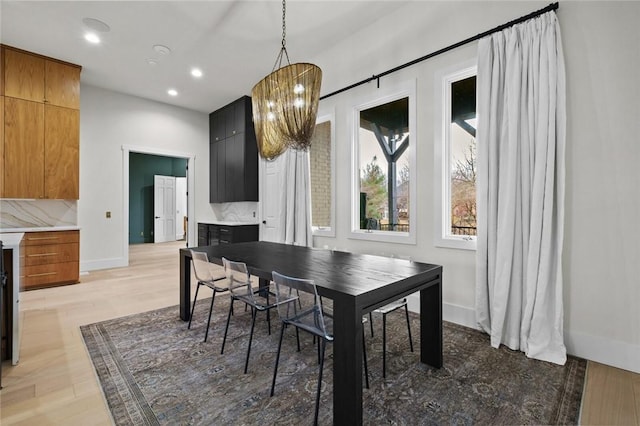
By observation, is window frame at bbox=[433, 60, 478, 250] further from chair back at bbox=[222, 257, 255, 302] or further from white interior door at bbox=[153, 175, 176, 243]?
white interior door at bbox=[153, 175, 176, 243]

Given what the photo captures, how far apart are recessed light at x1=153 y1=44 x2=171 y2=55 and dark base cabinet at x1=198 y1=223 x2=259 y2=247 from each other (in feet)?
9.36

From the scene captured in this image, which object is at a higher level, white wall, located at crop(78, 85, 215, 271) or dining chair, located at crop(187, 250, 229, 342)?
white wall, located at crop(78, 85, 215, 271)

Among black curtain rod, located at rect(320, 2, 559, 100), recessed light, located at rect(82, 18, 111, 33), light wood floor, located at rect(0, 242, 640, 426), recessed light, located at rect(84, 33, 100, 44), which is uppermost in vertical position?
recessed light, located at rect(84, 33, 100, 44)

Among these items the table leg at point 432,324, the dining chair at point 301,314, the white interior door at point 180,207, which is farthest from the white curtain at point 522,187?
the white interior door at point 180,207

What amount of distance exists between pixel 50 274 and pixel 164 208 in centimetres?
561

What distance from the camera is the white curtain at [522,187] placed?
2.26m

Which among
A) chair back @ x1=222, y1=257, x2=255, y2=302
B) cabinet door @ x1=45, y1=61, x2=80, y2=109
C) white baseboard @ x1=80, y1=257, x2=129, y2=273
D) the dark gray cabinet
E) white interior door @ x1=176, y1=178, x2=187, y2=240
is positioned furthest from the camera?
white interior door @ x1=176, y1=178, x2=187, y2=240

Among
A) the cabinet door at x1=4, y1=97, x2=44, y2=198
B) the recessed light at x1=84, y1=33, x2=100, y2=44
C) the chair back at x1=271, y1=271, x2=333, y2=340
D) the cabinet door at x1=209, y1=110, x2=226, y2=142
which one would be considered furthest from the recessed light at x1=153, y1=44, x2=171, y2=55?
the chair back at x1=271, y1=271, x2=333, y2=340

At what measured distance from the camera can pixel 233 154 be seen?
604 cm

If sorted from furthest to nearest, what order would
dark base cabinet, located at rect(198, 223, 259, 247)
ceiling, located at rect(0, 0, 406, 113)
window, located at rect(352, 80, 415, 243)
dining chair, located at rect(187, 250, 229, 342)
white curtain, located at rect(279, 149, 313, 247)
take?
dark base cabinet, located at rect(198, 223, 259, 247)
white curtain, located at rect(279, 149, 313, 247)
window, located at rect(352, 80, 415, 243)
ceiling, located at rect(0, 0, 406, 113)
dining chair, located at rect(187, 250, 229, 342)

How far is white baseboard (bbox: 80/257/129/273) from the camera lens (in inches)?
203

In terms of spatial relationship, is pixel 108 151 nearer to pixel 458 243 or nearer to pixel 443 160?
pixel 443 160

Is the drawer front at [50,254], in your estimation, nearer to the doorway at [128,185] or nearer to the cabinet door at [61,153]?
the cabinet door at [61,153]

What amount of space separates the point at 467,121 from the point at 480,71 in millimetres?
499
